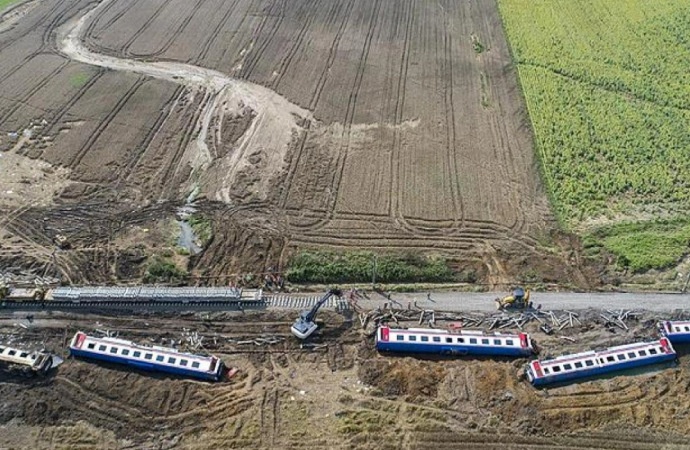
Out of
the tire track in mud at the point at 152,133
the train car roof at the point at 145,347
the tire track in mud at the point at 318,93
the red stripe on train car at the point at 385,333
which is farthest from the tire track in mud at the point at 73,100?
the red stripe on train car at the point at 385,333

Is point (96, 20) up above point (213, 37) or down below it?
below

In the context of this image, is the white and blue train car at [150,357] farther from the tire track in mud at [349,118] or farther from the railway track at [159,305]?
the tire track in mud at [349,118]

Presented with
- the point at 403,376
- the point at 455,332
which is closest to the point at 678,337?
the point at 455,332

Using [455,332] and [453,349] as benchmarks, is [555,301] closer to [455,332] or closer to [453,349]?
[455,332]

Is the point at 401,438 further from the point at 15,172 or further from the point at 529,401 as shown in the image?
the point at 15,172

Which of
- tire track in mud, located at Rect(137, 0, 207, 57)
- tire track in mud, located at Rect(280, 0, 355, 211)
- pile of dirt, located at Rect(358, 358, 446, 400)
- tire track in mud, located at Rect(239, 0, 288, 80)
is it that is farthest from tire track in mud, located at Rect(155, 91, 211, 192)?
pile of dirt, located at Rect(358, 358, 446, 400)
